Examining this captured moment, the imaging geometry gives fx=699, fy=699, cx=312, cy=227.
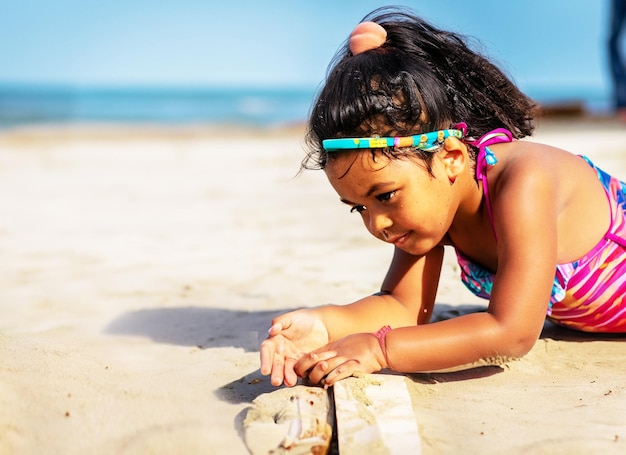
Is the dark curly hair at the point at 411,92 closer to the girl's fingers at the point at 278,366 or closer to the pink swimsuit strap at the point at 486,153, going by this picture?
the pink swimsuit strap at the point at 486,153

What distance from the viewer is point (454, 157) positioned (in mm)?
2020

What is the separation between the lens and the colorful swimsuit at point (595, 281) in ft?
7.28

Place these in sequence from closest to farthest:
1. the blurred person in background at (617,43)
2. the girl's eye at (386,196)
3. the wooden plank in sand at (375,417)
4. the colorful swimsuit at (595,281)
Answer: the wooden plank in sand at (375,417) < the girl's eye at (386,196) < the colorful swimsuit at (595,281) < the blurred person in background at (617,43)

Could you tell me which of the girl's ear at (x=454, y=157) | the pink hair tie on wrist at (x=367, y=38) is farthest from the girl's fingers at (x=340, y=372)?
the pink hair tie on wrist at (x=367, y=38)

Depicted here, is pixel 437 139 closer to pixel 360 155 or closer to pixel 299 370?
pixel 360 155

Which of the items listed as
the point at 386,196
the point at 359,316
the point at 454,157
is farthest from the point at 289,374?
the point at 454,157

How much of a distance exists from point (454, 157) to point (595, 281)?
669 mm

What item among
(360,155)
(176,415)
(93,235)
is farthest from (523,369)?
(93,235)

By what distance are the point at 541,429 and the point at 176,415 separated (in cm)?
90

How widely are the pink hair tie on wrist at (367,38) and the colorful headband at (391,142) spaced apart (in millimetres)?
326

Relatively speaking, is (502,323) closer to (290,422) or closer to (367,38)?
(290,422)

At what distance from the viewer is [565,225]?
213cm

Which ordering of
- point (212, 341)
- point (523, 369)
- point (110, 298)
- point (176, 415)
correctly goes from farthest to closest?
1. point (110, 298)
2. point (212, 341)
3. point (523, 369)
4. point (176, 415)

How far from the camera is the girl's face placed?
1.90 meters
